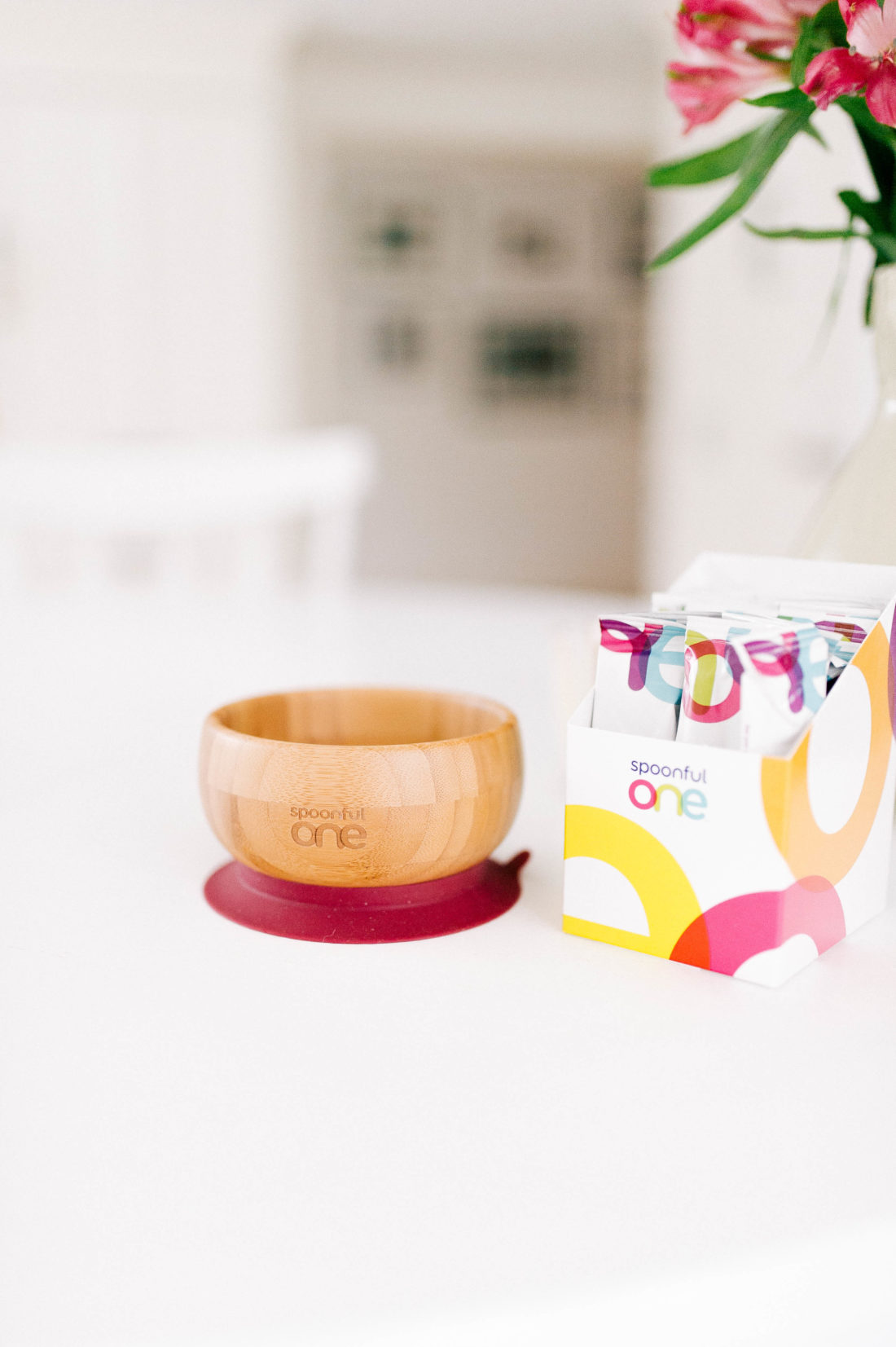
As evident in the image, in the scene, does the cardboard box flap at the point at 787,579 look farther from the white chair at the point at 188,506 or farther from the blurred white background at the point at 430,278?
the blurred white background at the point at 430,278

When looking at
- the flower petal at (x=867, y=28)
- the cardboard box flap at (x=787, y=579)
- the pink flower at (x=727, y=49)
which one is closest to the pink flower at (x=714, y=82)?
the pink flower at (x=727, y=49)

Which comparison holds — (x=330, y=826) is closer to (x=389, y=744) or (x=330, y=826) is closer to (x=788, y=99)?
(x=389, y=744)

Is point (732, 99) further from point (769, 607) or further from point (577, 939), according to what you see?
point (577, 939)

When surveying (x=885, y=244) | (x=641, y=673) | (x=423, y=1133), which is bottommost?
(x=423, y=1133)

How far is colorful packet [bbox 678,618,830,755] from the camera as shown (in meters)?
0.46

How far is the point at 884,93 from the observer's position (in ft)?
1.80

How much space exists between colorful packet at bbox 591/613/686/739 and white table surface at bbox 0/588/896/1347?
11 centimetres

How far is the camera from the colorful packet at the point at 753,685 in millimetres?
460

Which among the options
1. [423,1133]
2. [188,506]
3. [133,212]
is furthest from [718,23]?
[133,212]

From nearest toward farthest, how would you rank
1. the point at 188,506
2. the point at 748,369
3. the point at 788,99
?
the point at 788,99, the point at 188,506, the point at 748,369

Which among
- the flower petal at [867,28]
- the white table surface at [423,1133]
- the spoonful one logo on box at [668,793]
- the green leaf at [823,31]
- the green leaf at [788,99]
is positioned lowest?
the white table surface at [423,1133]

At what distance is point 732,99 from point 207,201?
399 centimetres

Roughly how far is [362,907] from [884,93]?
0.46m

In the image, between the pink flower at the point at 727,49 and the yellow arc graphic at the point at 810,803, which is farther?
the pink flower at the point at 727,49
